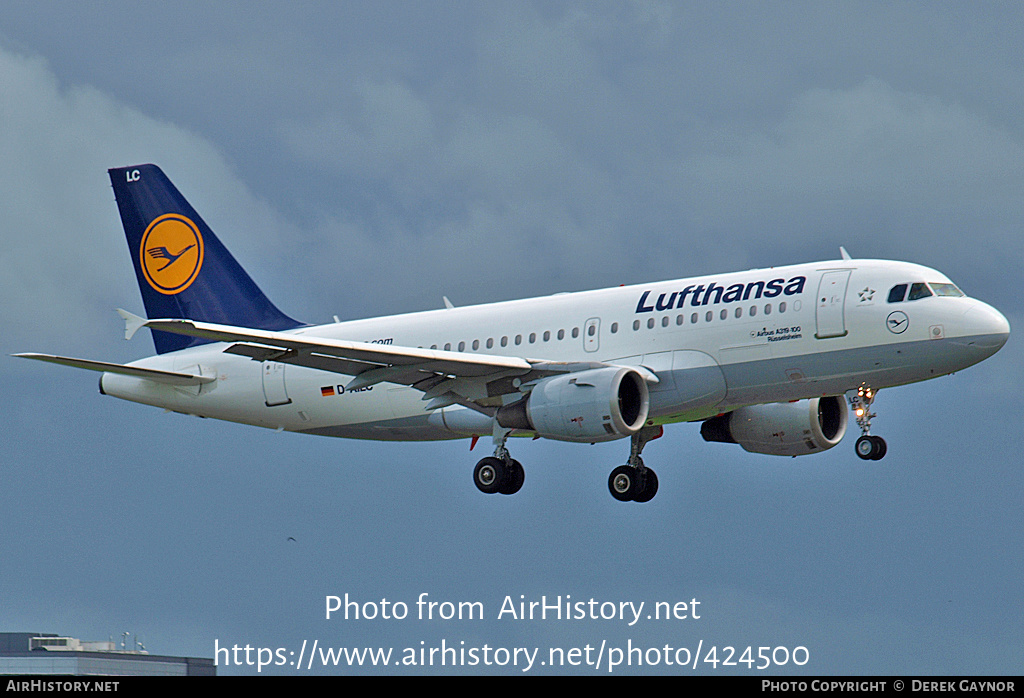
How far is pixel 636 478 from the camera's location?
44.0 meters

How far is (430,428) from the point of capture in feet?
143

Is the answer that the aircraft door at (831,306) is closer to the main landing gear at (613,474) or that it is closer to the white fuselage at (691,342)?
the white fuselage at (691,342)

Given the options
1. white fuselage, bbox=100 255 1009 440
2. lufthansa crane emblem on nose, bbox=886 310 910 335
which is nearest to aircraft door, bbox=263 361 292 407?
white fuselage, bbox=100 255 1009 440

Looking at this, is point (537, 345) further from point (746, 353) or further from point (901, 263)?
point (901, 263)

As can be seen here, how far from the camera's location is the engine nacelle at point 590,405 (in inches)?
1502

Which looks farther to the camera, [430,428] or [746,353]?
[430,428]

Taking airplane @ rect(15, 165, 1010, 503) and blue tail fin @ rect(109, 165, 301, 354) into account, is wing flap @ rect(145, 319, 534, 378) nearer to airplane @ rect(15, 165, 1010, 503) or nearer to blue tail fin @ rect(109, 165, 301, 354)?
airplane @ rect(15, 165, 1010, 503)

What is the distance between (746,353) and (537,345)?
6197mm

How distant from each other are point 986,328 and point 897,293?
7.49 feet

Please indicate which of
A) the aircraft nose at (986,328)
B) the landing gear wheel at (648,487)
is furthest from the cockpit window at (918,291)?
the landing gear wheel at (648,487)

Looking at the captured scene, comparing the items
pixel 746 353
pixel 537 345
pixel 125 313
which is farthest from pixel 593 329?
pixel 125 313

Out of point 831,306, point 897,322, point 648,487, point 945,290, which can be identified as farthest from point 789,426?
point 945,290

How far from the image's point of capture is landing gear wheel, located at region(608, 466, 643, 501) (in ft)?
144
